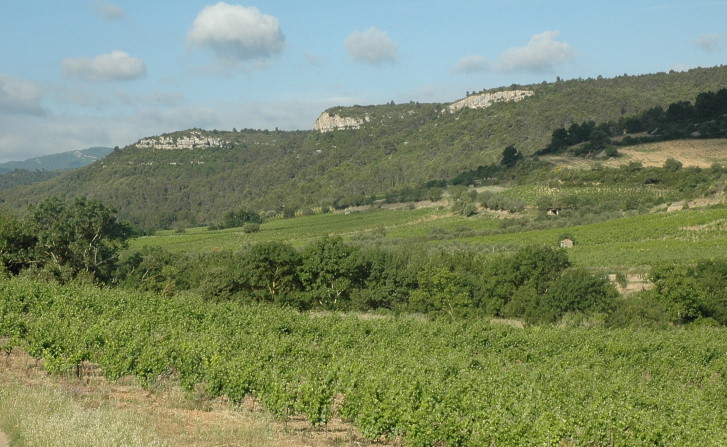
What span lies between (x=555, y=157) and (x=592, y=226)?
1857 inches

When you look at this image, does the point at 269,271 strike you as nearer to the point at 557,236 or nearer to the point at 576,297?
the point at 576,297

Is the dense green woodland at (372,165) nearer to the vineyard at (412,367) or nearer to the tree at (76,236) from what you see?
the tree at (76,236)

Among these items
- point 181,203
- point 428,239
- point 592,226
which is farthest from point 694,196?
point 181,203

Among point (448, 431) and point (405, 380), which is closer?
point (448, 431)

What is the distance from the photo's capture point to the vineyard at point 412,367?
37.1 ft

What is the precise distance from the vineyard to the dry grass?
439 millimetres

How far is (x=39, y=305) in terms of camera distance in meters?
23.1

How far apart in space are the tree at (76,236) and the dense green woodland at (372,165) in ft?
242

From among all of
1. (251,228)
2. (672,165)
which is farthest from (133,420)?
(672,165)

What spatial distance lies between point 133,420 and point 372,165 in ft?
497

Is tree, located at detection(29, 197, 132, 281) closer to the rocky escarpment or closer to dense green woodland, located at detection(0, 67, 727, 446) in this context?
dense green woodland, located at detection(0, 67, 727, 446)

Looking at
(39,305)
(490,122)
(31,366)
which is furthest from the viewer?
(490,122)

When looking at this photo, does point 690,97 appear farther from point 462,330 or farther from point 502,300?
point 462,330

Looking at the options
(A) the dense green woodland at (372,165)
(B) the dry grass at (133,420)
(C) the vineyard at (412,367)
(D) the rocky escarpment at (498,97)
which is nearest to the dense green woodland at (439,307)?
(C) the vineyard at (412,367)
